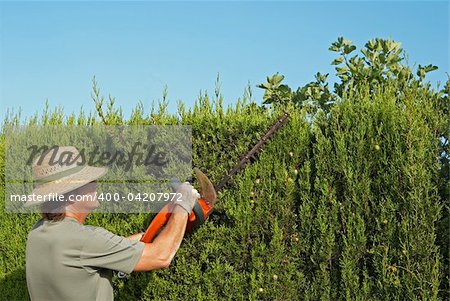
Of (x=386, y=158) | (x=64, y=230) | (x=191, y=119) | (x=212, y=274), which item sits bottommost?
(x=212, y=274)

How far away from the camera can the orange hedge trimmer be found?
190 inches

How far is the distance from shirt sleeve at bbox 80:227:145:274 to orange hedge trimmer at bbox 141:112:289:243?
0.58m

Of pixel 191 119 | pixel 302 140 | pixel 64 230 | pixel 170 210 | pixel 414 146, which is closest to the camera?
pixel 64 230

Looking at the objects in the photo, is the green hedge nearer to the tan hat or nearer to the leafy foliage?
the leafy foliage

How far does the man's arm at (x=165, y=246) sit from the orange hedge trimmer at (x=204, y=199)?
0.29 meters

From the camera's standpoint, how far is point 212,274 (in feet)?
18.9

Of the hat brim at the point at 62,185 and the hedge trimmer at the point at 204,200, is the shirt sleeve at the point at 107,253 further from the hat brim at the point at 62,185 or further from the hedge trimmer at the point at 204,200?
the hat brim at the point at 62,185

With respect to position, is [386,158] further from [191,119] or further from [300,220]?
[191,119]

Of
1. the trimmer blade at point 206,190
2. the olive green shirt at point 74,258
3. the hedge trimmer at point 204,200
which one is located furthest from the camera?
the trimmer blade at point 206,190

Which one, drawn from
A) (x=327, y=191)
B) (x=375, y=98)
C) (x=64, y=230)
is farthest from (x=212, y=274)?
(x=375, y=98)

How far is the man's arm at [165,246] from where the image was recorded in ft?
14.1

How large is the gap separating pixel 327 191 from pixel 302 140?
1.89ft

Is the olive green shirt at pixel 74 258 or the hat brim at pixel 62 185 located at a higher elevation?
the hat brim at pixel 62 185

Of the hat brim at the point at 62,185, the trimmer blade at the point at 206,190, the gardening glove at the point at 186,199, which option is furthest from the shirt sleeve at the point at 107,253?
the trimmer blade at the point at 206,190
